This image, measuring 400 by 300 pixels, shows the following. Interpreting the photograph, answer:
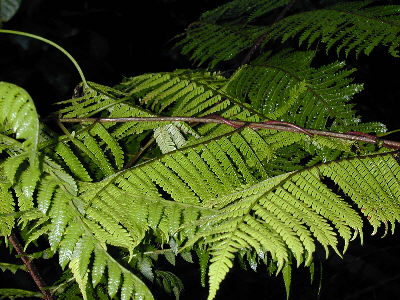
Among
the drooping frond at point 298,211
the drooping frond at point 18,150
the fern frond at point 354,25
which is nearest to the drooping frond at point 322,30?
the fern frond at point 354,25

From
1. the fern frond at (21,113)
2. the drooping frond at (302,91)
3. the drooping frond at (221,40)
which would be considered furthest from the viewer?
the drooping frond at (221,40)

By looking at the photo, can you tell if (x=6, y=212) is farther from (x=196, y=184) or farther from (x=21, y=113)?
(x=196, y=184)

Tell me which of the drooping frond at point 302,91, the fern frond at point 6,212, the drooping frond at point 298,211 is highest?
the drooping frond at point 302,91

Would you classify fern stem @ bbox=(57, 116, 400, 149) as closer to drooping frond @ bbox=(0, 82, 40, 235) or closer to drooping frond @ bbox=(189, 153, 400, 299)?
drooping frond @ bbox=(189, 153, 400, 299)

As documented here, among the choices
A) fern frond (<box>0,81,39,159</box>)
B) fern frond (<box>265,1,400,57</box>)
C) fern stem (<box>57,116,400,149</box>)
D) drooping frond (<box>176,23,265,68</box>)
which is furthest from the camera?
drooping frond (<box>176,23,265,68</box>)

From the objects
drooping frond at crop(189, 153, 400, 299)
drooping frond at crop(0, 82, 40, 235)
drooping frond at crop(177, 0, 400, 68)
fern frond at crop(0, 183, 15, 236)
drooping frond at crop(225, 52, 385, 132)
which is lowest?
fern frond at crop(0, 183, 15, 236)

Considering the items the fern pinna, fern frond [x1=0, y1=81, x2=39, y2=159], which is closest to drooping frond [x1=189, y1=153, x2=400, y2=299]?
Answer: the fern pinna

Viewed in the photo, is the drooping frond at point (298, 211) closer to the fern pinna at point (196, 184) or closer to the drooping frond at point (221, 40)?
the fern pinna at point (196, 184)

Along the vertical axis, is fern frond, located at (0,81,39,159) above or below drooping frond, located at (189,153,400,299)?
below

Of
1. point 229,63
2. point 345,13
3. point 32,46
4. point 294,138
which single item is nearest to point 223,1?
point 229,63
